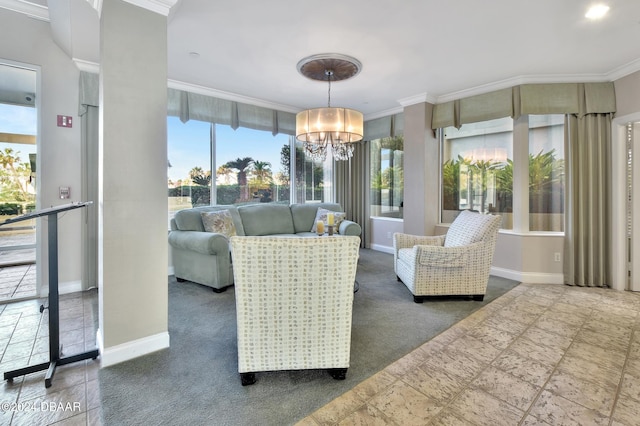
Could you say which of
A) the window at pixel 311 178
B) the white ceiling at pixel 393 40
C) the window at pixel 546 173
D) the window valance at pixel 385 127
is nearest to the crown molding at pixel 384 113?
the window valance at pixel 385 127

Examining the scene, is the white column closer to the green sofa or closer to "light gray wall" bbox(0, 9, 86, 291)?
the green sofa

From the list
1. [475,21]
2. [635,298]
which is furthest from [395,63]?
[635,298]

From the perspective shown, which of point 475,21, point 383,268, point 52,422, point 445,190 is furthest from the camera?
point 445,190

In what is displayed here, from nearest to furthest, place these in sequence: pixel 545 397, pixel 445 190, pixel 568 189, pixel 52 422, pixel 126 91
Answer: pixel 52 422, pixel 545 397, pixel 126 91, pixel 568 189, pixel 445 190

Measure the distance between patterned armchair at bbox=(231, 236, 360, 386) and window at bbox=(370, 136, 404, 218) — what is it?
167 inches

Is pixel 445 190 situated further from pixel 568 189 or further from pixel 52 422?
pixel 52 422

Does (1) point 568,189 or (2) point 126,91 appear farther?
(1) point 568,189

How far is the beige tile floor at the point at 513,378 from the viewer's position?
1.60m

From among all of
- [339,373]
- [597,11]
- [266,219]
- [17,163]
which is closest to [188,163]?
[266,219]

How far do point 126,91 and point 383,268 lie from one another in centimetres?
376

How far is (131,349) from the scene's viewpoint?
2.10 m

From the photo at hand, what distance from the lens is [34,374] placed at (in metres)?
1.91

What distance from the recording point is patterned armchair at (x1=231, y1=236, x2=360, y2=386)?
1660 millimetres

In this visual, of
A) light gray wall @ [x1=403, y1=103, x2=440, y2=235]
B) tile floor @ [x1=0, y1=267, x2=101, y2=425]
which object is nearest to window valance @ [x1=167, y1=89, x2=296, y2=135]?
light gray wall @ [x1=403, y1=103, x2=440, y2=235]
